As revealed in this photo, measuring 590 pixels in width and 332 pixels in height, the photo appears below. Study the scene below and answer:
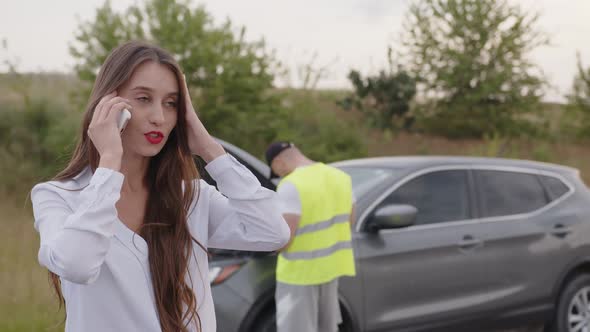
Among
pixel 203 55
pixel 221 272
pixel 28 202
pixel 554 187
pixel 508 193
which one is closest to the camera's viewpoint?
pixel 221 272

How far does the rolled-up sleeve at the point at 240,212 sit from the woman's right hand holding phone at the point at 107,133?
366 millimetres

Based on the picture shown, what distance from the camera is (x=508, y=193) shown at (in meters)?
6.14

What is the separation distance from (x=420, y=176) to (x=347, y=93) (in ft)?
96.0

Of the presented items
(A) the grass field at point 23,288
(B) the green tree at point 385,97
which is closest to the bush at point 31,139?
(A) the grass field at point 23,288

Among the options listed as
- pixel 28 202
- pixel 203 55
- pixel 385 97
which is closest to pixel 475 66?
pixel 385 97

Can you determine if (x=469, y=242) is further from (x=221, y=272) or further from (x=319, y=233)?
(x=221, y=272)

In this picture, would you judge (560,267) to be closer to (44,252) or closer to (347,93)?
(44,252)

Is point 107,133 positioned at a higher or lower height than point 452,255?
higher

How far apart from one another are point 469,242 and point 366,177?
91 cm

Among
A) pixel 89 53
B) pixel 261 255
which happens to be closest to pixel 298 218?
pixel 261 255

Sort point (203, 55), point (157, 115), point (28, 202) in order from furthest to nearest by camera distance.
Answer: point (203, 55), point (28, 202), point (157, 115)

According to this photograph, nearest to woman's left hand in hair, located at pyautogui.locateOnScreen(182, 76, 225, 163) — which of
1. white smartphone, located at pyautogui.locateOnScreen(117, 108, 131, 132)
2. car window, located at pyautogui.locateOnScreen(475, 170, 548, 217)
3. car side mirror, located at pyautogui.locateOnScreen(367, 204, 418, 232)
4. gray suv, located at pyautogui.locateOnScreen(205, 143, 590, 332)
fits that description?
white smartphone, located at pyautogui.locateOnScreen(117, 108, 131, 132)

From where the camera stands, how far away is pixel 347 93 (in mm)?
34656

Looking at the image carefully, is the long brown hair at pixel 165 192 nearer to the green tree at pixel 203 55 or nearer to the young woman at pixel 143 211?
the young woman at pixel 143 211
